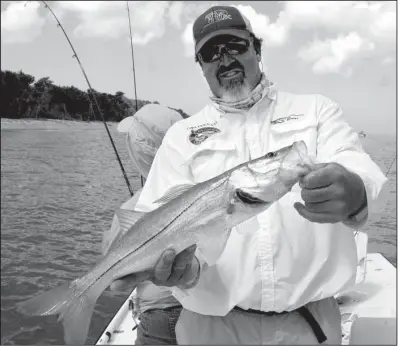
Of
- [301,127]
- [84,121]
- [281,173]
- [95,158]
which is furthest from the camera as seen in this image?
[84,121]

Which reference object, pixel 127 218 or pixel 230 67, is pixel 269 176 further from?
pixel 230 67

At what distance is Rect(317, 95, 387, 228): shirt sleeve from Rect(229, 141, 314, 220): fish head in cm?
31

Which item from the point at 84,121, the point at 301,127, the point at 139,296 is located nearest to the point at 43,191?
the point at 139,296

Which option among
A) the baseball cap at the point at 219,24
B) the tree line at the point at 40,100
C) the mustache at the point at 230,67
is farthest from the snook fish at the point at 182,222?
the tree line at the point at 40,100

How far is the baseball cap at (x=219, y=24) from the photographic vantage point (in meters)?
3.12

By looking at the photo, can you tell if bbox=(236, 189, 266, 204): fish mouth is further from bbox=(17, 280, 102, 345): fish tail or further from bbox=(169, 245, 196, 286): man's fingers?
bbox=(17, 280, 102, 345): fish tail

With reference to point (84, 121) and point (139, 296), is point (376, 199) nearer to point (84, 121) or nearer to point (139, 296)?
point (139, 296)

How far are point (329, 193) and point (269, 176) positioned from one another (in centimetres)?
25

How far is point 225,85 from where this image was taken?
3105 millimetres

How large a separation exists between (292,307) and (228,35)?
5.78ft

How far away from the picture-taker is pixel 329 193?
6.24 feet

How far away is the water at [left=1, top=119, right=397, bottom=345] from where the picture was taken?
8164mm

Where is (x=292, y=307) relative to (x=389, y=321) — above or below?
below

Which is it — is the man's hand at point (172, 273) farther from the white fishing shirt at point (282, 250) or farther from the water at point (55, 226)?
the water at point (55, 226)
